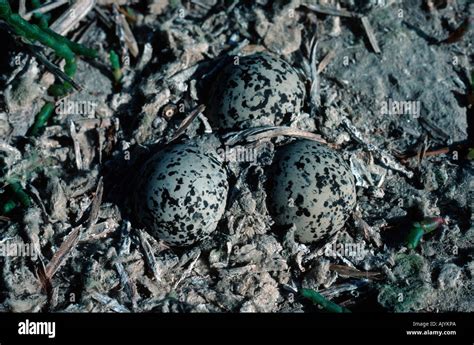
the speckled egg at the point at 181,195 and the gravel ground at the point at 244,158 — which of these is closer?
the speckled egg at the point at 181,195

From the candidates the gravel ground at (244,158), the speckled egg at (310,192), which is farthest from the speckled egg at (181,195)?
the speckled egg at (310,192)

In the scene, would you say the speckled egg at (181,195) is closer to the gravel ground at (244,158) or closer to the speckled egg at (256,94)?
the gravel ground at (244,158)

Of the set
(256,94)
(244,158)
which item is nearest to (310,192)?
(244,158)

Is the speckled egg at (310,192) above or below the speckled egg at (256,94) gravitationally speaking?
below

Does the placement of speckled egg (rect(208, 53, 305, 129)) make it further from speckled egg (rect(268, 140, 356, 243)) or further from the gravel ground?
speckled egg (rect(268, 140, 356, 243))

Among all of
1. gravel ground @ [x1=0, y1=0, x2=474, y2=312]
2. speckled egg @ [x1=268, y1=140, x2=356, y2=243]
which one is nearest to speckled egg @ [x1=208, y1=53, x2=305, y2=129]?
gravel ground @ [x1=0, y1=0, x2=474, y2=312]

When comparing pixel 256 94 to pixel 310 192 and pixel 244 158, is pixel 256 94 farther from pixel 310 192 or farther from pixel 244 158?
pixel 310 192
